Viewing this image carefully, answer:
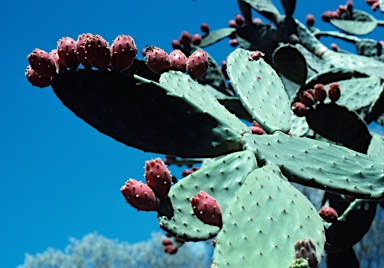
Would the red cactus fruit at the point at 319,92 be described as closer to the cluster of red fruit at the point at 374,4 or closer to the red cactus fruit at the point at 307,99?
the red cactus fruit at the point at 307,99

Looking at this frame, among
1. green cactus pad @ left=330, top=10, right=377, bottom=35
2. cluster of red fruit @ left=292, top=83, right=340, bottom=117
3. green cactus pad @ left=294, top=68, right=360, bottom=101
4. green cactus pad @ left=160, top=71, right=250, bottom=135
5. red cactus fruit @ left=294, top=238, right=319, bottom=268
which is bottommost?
red cactus fruit @ left=294, top=238, right=319, bottom=268

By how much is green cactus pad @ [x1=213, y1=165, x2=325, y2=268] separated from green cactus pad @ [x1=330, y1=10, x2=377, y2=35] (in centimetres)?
333

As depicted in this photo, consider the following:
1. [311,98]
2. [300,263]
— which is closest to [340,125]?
[311,98]

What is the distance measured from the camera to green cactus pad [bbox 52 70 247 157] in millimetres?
1977

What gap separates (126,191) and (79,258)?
18.5 m

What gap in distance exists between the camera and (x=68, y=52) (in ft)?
6.43

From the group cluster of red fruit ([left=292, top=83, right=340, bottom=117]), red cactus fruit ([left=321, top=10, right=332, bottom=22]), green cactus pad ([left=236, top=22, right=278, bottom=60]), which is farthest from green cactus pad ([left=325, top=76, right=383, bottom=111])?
red cactus fruit ([left=321, top=10, right=332, bottom=22])

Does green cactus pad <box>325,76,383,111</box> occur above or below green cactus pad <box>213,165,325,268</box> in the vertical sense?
above

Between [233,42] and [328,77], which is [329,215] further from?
[233,42]

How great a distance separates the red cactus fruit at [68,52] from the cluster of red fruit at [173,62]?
29cm

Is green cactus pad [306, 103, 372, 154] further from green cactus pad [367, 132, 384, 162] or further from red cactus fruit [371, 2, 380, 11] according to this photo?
red cactus fruit [371, 2, 380, 11]

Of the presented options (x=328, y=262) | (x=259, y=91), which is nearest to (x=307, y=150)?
(x=259, y=91)

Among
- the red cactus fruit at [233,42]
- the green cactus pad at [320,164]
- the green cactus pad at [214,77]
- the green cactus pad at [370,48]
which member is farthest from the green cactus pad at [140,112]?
the red cactus fruit at [233,42]

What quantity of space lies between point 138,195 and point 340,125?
1.58m
